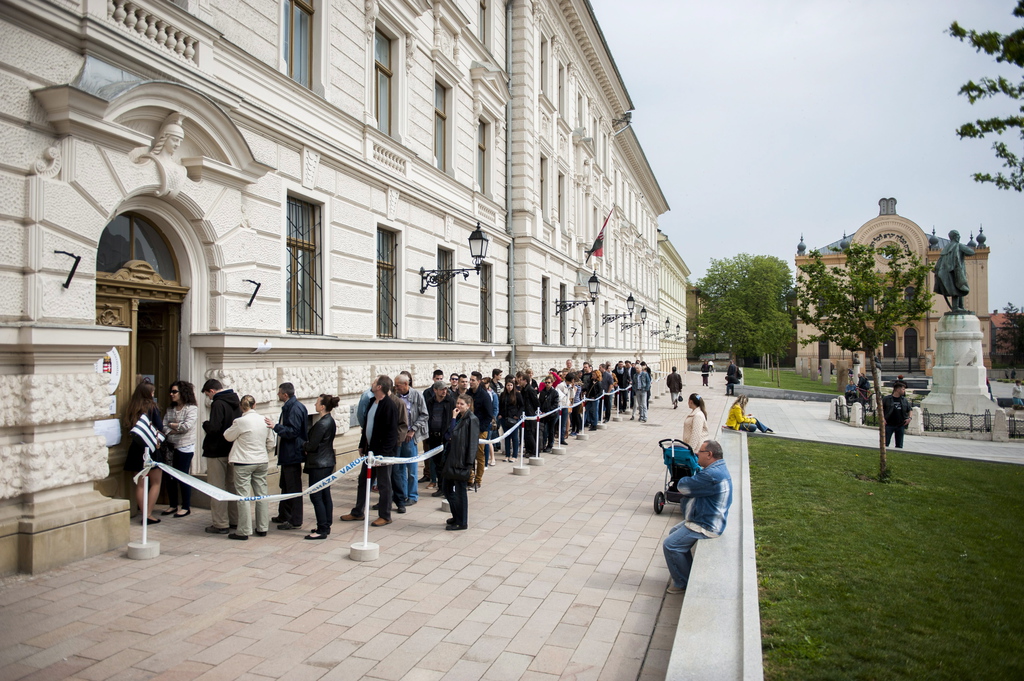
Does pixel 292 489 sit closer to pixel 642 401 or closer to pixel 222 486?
pixel 222 486

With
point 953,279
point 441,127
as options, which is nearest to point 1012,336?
point 953,279

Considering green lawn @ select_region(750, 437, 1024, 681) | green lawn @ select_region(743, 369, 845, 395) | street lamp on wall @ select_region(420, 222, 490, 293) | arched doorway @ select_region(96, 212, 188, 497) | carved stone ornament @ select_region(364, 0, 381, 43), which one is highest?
carved stone ornament @ select_region(364, 0, 381, 43)

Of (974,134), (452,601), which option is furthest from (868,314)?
(452,601)

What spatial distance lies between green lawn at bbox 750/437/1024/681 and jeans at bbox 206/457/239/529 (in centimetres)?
576

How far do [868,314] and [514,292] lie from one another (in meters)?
9.89

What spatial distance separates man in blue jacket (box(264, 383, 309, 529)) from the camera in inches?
313

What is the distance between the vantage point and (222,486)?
812cm

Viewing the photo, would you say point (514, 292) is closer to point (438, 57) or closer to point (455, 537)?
point (438, 57)

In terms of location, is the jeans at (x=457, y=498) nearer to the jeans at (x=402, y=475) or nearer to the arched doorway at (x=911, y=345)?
the jeans at (x=402, y=475)

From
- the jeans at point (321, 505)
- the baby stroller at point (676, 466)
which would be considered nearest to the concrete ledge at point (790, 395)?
the baby stroller at point (676, 466)

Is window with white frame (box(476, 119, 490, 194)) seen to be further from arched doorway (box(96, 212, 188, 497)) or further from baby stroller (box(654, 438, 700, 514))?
arched doorway (box(96, 212, 188, 497))

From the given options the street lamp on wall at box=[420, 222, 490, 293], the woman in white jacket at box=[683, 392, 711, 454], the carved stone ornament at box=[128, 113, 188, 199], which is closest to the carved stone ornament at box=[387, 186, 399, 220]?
the street lamp on wall at box=[420, 222, 490, 293]

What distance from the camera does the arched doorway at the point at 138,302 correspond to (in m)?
7.70

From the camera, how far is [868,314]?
13.1 metres
